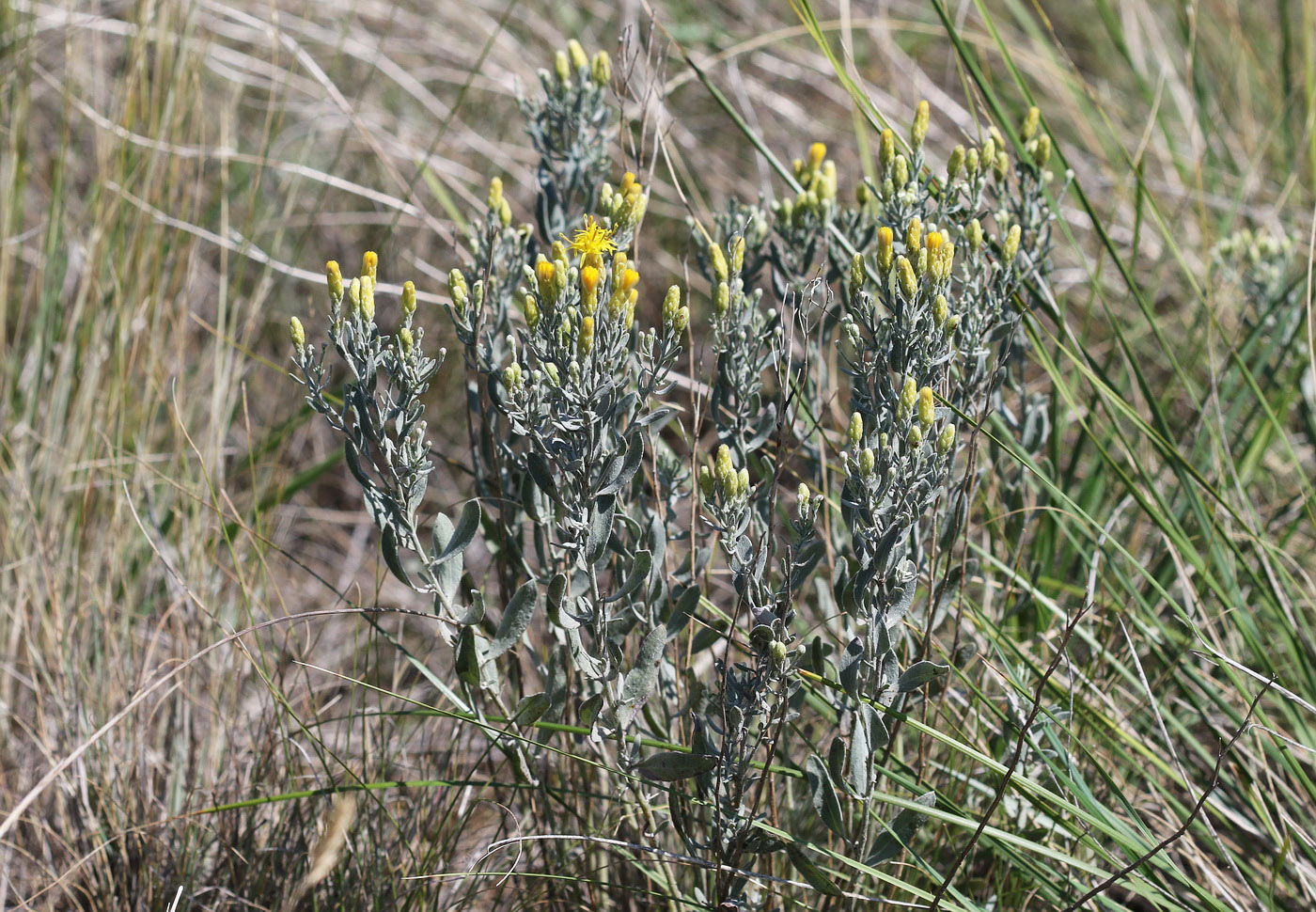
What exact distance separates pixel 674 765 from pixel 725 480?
12.8 inches

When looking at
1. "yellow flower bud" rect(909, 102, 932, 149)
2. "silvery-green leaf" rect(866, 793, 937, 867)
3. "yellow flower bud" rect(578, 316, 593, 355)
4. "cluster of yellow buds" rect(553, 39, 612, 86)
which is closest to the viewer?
"yellow flower bud" rect(578, 316, 593, 355)

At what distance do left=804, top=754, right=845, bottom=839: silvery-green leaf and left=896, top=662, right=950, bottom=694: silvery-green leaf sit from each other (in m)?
0.12

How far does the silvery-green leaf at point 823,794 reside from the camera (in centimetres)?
111

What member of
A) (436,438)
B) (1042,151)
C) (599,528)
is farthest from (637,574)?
(436,438)

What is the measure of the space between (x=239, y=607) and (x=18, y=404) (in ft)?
2.38

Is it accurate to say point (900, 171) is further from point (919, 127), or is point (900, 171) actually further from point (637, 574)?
point (637, 574)

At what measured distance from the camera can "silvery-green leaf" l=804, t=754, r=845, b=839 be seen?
1.11 m

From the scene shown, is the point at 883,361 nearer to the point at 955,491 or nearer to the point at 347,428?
the point at 955,491

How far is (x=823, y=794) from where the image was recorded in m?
1.12

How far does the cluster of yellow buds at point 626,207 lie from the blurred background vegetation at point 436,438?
0.13 meters

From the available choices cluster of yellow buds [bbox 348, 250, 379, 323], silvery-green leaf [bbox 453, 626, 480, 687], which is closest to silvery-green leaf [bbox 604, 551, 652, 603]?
silvery-green leaf [bbox 453, 626, 480, 687]

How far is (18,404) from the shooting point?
2.30 m

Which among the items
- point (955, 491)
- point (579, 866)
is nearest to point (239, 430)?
point (579, 866)

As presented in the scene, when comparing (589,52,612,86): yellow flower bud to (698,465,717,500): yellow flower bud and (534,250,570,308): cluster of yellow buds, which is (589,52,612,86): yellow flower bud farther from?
(698,465,717,500): yellow flower bud
